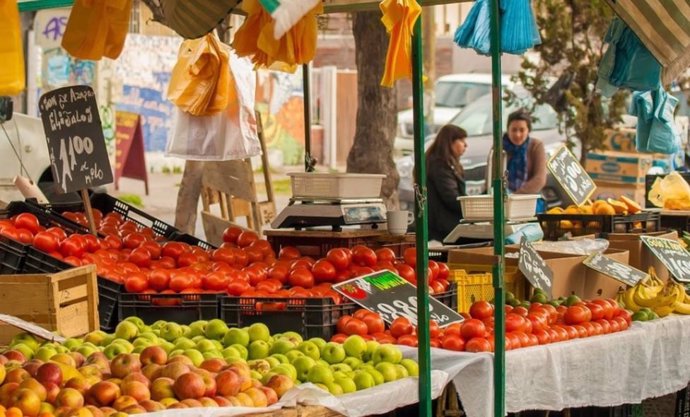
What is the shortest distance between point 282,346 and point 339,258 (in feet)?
4.33

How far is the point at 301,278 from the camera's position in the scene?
6688 mm

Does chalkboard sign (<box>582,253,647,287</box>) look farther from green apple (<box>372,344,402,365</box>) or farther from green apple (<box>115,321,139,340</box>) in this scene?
green apple (<box>115,321,139,340</box>)

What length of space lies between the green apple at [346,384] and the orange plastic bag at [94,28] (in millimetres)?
2197

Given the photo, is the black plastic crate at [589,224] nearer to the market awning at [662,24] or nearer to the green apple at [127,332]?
the market awning at [662,24]

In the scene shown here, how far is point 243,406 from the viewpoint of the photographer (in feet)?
15.8

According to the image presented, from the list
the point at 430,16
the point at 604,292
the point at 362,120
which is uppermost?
the point at 430,16

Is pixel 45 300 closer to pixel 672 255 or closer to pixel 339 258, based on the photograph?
pixel 339 258

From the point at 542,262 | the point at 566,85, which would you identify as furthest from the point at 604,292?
the point at 566,85

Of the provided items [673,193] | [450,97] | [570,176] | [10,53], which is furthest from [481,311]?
[450,97]

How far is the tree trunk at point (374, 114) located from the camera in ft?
37.0

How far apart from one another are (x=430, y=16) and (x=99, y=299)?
17.4 m

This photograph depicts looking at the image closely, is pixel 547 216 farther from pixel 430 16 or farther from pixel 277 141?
pixel 277 141

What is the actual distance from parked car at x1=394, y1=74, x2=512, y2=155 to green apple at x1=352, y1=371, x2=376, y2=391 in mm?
16147

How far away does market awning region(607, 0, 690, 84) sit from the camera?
6152 millimetres
